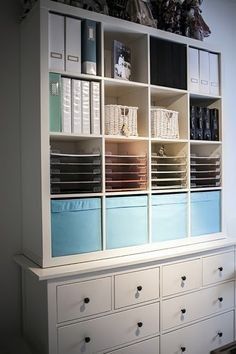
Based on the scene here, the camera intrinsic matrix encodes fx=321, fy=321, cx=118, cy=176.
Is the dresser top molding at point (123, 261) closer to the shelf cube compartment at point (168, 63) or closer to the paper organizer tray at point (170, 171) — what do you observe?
the paper organizer tray at point (170, 171)

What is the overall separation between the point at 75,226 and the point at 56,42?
0.98 metres

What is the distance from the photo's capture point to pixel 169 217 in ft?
6.91

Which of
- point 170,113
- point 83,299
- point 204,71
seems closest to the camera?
point 83,299

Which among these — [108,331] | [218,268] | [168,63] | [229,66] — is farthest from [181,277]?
[229,66]

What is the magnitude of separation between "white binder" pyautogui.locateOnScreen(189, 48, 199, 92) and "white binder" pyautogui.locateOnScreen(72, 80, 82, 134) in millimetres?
848

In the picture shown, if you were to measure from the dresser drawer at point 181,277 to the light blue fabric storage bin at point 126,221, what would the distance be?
25 cm

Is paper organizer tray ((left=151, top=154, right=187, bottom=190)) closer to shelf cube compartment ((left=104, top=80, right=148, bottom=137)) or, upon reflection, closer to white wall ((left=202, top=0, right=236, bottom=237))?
shelf cube compartment ((left=104, top=80, right=148, bottom=137))

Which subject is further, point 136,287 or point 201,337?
point 201,337

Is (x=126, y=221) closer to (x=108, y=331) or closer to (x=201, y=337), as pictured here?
(x=108, y=331)

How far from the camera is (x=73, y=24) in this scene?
174 centimetres

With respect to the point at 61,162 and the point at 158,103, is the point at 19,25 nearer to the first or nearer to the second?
the point at 61,162

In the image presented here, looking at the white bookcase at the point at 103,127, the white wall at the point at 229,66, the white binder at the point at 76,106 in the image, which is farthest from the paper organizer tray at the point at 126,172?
the white wall at the point at 229,66

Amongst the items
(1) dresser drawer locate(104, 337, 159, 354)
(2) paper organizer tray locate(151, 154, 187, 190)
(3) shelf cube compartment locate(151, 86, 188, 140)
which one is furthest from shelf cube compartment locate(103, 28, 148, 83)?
(1) dresser drawer locate(104, 337, 159, 354)

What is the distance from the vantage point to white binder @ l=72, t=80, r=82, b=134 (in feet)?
5.71
